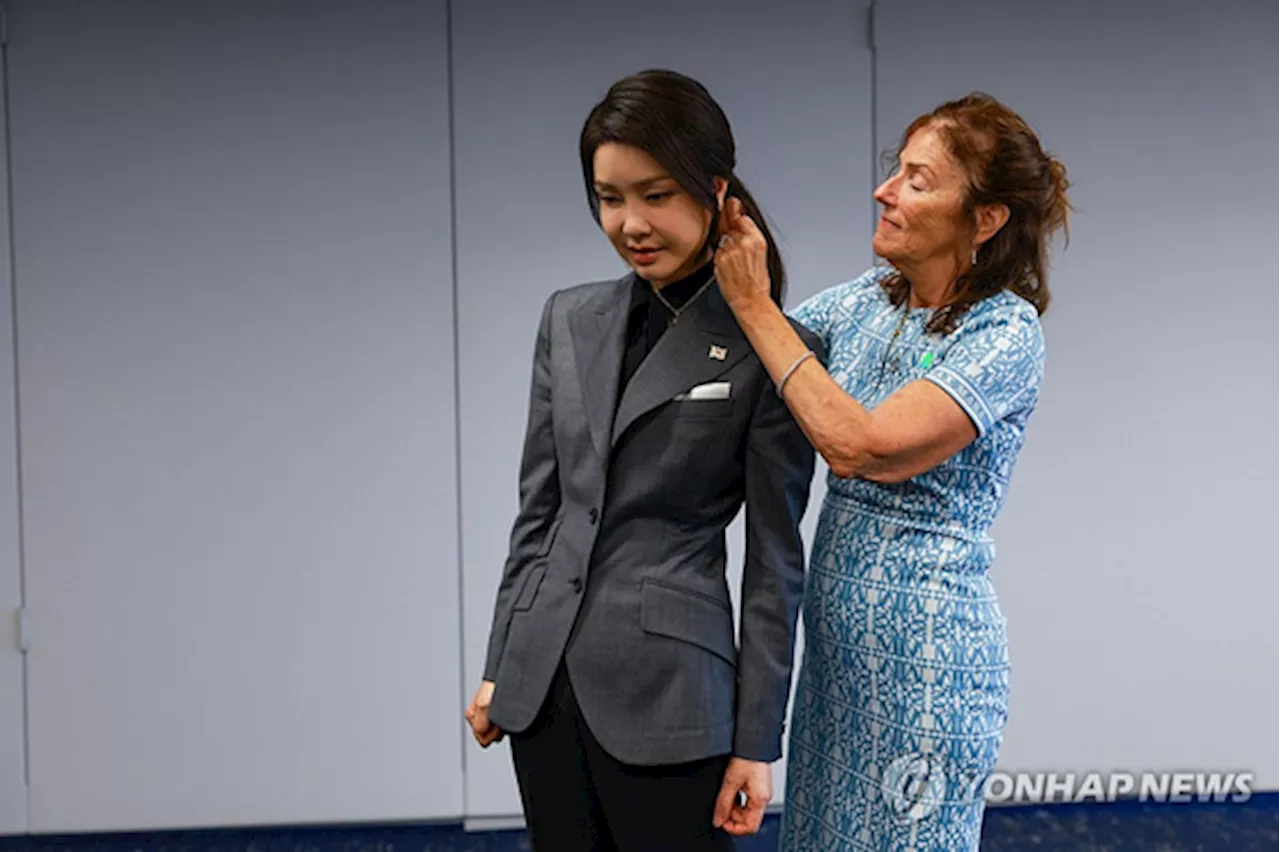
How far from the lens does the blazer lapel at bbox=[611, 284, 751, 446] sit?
1.46 meters

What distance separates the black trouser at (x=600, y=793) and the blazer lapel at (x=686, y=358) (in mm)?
322

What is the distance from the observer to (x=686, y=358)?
4.85 feet

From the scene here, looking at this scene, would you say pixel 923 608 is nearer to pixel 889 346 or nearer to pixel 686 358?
pixel 889 346

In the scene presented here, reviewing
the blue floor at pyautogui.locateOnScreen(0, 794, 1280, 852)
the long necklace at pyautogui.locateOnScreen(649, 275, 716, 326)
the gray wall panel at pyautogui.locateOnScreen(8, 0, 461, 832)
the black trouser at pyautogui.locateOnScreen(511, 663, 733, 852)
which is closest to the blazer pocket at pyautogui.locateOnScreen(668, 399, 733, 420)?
the long necklace at pyautogui.locateOnScreen(649, 275, 716, 326)

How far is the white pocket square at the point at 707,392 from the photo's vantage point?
4.78 ft

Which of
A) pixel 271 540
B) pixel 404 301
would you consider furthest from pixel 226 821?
pixel 404 301

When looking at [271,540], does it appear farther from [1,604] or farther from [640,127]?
[640,127]

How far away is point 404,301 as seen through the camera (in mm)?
3064

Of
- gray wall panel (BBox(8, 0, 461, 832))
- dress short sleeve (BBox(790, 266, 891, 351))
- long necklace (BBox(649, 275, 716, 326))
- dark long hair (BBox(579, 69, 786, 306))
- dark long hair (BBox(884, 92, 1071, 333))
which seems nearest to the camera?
dark long hair (BBox(579, 69, 786, 306))

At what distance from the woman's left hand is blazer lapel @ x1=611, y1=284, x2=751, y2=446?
0.05 meters

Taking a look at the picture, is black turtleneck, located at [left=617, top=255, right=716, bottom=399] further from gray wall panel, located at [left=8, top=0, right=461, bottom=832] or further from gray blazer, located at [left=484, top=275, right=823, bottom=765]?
→ gray wall panel, located at [left=8, top=0, right=461, bottom=832]

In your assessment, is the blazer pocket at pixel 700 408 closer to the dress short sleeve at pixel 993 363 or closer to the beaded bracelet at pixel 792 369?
the beaded bracelet at pixel 792 369

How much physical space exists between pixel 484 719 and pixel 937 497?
64 centimetres

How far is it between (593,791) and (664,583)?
10.8 inches
